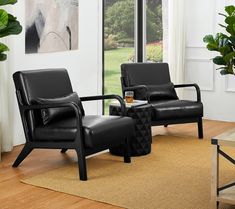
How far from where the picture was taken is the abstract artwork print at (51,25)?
5141 millimetres

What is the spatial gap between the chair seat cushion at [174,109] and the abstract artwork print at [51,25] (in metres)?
1.23

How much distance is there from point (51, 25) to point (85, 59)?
667 millimetres

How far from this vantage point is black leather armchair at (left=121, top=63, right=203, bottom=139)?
5.12 metres

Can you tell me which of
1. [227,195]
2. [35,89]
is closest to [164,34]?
[35,89]

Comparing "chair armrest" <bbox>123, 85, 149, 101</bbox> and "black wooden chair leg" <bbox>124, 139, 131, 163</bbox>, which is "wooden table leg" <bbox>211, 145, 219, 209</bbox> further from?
"chair armrest" <bbox>123, 85, 149, 101</bbox>

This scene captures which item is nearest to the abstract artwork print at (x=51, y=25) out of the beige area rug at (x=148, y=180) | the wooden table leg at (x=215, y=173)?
the beige area rug at (x=148, y=180)

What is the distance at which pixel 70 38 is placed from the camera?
5617 mm

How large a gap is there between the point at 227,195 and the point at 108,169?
50.5 inches

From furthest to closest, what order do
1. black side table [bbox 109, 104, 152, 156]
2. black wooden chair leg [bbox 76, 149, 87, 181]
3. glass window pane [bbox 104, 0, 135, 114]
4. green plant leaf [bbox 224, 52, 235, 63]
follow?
glass window pane [bbox 104, 0, 135, 114] < green plant leaf [bbox 224, 52, 235, 63] < black side table [bbox 109, 104, 152, 156] < black wooden chair leg [bbox 76, 149, 87, 181]

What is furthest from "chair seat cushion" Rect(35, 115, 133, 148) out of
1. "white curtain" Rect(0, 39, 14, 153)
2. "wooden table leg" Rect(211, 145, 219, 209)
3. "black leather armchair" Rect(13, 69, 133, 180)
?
"wooden table leg" Rect(211, 145, 219, 209)

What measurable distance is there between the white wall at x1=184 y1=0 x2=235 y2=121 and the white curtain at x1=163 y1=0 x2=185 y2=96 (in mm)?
134

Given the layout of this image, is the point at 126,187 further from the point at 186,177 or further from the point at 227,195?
the point at 227,195

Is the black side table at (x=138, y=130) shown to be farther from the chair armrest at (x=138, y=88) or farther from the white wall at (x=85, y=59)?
the white wall at (x=85, y=59)

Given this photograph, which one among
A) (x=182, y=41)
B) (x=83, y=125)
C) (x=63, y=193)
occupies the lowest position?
(x=63, y=193)
